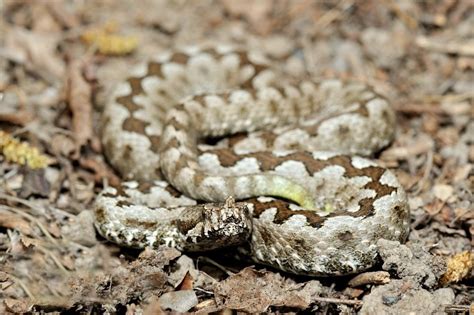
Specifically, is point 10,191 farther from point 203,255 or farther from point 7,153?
point 203,255

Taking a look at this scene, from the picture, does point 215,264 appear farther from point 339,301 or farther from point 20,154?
point 20,154

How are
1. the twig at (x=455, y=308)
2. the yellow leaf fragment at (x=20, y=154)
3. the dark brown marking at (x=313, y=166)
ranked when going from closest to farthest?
the twig at (x=455, y=308) < the dark brown marking at (x=313, y=166) < the yellow leaf fragment at (x=20, y=154)

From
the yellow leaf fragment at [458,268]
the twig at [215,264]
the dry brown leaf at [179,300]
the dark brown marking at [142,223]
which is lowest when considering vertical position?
the dry brown leaf at [179,300]

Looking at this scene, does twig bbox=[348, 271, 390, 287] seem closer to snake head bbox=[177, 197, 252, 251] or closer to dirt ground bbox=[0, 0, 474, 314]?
dirt ground bbox=[0, 0, 474, 314]

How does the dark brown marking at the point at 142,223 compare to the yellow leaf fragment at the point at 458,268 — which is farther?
the dark brown marking at the point at 142,223

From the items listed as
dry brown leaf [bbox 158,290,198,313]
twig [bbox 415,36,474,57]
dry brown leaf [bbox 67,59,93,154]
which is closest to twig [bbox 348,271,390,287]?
dry brown leaf [bbox 158,290,198,313]

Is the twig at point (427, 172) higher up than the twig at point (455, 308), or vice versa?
the twig at point (427, 172)

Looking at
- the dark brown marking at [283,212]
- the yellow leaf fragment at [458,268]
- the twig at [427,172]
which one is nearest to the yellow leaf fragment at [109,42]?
the dark brown marking at [283,212]

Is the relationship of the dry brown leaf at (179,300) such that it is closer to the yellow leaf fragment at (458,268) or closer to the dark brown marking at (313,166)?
the dark brown marking at (313,166)

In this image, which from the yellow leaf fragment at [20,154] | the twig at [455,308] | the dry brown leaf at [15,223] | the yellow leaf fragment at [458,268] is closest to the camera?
the twig at [455,308]
